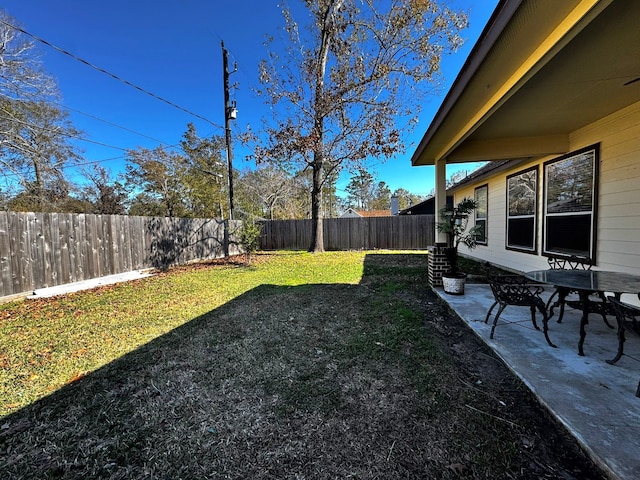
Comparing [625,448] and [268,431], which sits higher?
[625,448]

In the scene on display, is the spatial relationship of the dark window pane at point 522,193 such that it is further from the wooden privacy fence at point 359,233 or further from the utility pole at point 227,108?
the utility pole at point 227,108

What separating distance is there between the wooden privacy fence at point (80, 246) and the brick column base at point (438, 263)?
24.7 feet

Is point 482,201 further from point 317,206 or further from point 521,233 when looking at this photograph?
point 317,206

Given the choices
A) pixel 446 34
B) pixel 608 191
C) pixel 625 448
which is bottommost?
pixel 625 448

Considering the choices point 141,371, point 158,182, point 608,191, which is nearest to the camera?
point 141,371

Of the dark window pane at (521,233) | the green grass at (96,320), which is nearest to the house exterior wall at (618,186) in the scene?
the dark window pane at (521,233)

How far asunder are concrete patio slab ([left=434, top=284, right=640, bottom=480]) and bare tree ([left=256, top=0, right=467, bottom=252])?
28.5ft

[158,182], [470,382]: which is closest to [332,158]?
[470,382]

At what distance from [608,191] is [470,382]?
3718 mm

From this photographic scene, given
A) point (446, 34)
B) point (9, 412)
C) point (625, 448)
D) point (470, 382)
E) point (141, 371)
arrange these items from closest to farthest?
point (625, 448) → point (9, 412) → point (470, 382) → point (141, 371) → point (446, 34)

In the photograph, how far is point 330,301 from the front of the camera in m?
4.68

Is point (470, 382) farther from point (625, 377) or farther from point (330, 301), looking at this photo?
point (330, 301)

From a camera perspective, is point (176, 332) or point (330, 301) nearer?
point (176, 332)

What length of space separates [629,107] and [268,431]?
5479 mm
